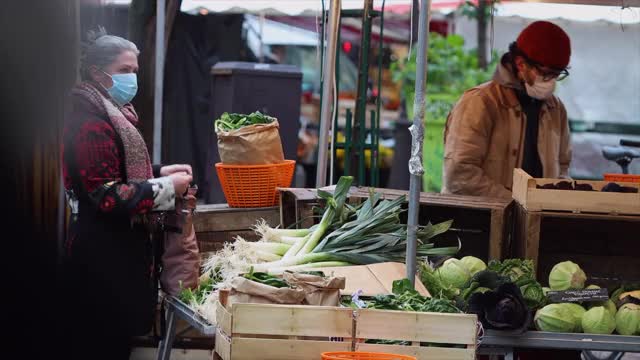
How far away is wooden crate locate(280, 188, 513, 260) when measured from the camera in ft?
17.2

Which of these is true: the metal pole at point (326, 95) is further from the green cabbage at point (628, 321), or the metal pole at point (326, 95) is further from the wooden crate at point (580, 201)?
the green cabbage at point (628, 321)

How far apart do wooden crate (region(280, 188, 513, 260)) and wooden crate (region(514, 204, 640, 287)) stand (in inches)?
5.8

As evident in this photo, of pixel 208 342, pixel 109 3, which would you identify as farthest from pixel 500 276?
pixel 208 342

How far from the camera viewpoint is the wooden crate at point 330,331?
11.9 ft

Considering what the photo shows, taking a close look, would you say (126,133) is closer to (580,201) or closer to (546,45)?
(580,201)

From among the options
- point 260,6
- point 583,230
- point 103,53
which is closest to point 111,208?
point 103,53

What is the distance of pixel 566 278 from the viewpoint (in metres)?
4.70

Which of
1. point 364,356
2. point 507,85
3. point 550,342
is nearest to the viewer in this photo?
point 364,356

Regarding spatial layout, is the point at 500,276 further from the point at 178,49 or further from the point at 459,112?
the point at 178,49

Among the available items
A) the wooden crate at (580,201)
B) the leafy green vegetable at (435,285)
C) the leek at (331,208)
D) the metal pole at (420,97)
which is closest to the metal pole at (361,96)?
the leek at (331,208)

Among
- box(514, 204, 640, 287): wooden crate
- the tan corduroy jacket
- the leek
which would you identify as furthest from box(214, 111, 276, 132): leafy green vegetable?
box(514, 204, 640, 287): wooden crate

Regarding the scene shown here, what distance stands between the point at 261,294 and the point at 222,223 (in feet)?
6.01

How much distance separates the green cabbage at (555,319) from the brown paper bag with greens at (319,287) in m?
0.92

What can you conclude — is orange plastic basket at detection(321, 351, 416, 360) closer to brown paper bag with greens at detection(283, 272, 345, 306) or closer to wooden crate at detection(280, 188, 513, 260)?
brown paper bag with greens at detection(283, 272, 345, 306)
